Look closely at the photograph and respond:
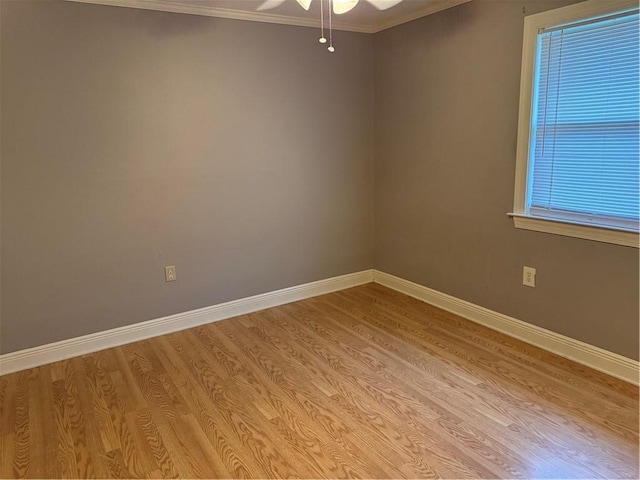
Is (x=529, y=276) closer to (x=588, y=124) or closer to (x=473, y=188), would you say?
(x=473, y=188)

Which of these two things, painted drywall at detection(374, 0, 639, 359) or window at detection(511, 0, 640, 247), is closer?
window at detection(511, 0, 640, 247)

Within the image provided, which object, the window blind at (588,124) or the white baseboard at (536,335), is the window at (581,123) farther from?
the white baseboard at (536,335)

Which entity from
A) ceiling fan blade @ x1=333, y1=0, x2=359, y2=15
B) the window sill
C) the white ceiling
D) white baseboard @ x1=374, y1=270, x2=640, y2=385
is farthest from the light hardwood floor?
the white ceiling

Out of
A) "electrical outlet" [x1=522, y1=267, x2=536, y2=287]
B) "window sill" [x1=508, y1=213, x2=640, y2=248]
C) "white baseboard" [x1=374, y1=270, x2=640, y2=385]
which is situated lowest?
"white baseboard" [x1=374, y1=270, x2=640, y2=385]

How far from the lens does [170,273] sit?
3.05 m

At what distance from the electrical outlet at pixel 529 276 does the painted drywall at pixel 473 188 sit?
33 mm

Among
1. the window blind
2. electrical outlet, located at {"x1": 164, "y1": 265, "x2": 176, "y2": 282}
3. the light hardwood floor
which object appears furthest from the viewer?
electrical outlet, located at {"x1": 164, "y1": 265, "x2": 176, "y2": 282}

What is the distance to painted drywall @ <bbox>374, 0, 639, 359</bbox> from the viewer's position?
2.45 metres

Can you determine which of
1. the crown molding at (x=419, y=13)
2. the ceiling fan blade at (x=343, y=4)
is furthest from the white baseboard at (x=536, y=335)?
the ceiling fan blade at (x=343, y=4)

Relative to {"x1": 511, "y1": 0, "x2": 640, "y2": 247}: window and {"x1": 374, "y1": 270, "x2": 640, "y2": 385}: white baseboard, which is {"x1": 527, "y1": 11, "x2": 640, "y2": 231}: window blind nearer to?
{"x1": 511, "y1": 0, "x2": 640, "y2": 247}: window

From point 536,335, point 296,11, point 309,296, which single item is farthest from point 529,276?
point 296,11

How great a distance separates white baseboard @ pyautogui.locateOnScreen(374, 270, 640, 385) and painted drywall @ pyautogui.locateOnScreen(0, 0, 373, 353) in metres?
0.86

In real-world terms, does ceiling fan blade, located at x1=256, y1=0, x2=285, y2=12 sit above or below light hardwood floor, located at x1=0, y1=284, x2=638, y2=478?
above

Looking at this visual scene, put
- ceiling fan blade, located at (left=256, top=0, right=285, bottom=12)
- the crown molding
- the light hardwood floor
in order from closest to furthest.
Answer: the light hardwood floor < ceiling fan blade, located at (left=256, top=0, right=285, bottom=12) < the crown molding
